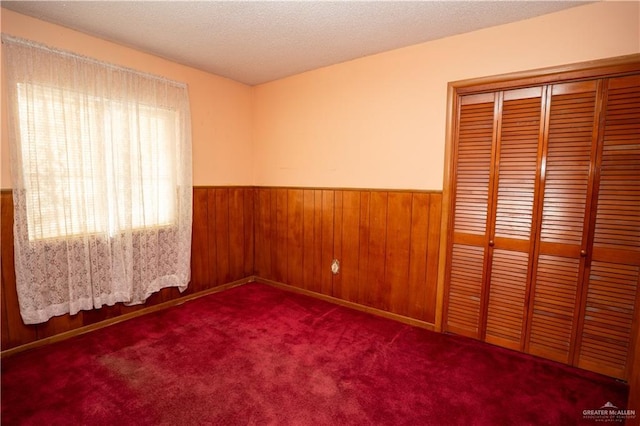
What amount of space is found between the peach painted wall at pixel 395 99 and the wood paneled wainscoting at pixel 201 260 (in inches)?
20.6

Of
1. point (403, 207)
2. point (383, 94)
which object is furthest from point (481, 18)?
point (403, 207)

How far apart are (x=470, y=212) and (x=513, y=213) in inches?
11.5

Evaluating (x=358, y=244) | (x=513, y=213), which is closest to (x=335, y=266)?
(x=358, y=244)

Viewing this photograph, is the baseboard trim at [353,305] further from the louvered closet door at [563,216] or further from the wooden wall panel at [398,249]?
the louvered closet door at [563,216]

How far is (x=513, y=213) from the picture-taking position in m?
2.36

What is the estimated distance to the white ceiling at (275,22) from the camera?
81.6 inches

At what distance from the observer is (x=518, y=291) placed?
238 centimetres

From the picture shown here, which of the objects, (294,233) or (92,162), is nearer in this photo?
(92,162)

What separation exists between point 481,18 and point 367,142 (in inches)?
48.5

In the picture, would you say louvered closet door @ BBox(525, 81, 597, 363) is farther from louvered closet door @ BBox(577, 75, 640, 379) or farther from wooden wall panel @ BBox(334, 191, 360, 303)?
wooden wall panel @ BBox(334, 191, 360, 303)

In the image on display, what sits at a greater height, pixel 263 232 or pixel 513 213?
pixel 513 213

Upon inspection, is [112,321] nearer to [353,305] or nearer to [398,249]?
[353,305]

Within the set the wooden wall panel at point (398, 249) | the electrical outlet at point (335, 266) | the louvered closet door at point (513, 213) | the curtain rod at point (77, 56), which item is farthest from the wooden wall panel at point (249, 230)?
the louvered closet door at point (513, 213)

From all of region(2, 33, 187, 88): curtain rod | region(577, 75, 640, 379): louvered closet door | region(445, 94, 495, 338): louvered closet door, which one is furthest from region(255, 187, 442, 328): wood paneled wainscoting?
region(2, 33, 187, 88): curtain rod
